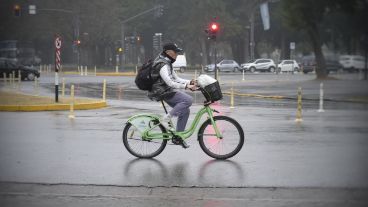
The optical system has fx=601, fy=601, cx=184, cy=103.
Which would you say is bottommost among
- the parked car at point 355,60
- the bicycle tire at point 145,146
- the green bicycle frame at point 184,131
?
the bicycle tire at point 145,146

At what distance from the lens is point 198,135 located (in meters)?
9.09

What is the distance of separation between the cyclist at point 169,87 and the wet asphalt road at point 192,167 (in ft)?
Answer: 2.08

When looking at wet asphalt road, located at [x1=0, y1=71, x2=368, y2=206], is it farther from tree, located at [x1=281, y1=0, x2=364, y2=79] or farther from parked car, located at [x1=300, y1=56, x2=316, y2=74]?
parked car, located at [x1=300, y1=56, x2=316, y2=74]

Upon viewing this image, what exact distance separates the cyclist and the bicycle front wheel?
34cm

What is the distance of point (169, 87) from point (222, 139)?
3.63 ft

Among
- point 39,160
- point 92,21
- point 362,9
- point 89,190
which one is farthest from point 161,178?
point 92,21

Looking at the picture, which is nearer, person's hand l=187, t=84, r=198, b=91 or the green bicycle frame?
person's hand l=187, t=84, r=198, b=91

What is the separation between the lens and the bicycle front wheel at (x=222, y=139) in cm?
898

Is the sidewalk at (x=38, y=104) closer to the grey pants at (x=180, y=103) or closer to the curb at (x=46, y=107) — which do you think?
the curb at (x=46, y=107)

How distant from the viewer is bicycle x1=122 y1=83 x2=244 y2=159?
8.99 meters

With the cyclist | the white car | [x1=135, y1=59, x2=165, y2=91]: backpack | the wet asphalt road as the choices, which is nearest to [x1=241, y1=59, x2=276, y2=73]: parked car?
the white car

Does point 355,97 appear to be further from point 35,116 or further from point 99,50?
point 99,50

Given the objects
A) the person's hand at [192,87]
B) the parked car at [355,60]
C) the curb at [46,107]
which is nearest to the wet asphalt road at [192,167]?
the person's hand at [192,87]

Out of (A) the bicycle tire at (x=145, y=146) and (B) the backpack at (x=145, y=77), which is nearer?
(B) the backpack at (x=145, y=77)
